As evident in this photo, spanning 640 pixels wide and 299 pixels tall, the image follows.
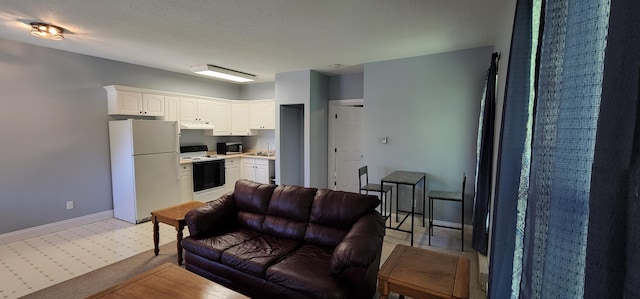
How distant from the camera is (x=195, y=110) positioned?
5766mm

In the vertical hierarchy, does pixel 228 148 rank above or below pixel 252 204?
above

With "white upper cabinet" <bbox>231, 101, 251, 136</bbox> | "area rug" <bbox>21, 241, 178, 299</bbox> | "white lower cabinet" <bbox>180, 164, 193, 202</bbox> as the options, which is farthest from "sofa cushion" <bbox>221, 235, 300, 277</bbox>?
"white upper cabinet" <bbox>231, 101, 251, 136</bbox>

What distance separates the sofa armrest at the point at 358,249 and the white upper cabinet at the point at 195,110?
4500 mm

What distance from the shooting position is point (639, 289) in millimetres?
376

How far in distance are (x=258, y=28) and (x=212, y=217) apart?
2.09 metres

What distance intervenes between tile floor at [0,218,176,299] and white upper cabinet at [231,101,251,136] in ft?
9.25

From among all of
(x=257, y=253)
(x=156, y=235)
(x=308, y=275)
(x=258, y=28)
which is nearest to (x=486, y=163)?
(x=308, y=275)

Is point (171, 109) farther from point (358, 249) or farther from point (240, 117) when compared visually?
point (358, 249)

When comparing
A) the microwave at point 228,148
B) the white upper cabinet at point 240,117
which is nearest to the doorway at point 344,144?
the white upper cabinet at point 240,117

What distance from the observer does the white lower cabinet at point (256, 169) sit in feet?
20.2

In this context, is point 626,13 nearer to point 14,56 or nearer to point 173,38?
point 173,38

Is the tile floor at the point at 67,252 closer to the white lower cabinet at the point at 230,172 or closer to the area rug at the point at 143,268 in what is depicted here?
the area rug at the point at 143,268

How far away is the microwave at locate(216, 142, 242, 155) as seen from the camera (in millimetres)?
6520

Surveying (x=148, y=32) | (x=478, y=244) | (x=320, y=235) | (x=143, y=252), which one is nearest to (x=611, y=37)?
(x=320, y=235)
